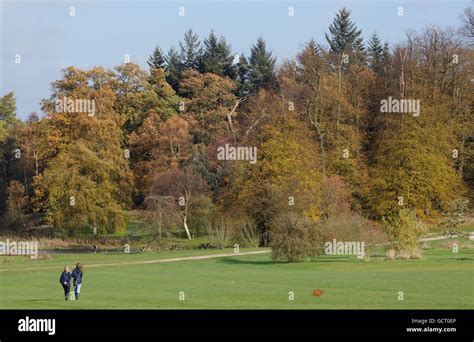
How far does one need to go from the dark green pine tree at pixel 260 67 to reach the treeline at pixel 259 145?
12.9 feet

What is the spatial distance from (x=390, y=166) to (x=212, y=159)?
2024 centimetres

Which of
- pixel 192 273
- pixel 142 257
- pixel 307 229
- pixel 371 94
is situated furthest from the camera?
pixel 371 94

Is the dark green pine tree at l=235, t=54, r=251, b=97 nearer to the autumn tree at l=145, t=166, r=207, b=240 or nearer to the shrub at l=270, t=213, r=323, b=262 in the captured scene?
the autumn tree at l=145, t=166, r=207, b=240

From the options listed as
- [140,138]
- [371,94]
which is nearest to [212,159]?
[140,138]

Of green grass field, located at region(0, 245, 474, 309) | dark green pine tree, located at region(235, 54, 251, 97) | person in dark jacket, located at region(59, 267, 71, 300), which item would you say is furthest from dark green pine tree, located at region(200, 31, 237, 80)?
person in dark jacket, located at region(59, 267, 71, 300)

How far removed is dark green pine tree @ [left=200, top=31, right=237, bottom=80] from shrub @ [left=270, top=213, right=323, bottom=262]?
6204 cm

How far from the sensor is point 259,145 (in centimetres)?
7906

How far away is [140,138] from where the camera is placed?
95500 millimetres

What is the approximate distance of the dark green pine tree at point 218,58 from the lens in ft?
374

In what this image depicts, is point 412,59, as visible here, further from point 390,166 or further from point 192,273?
point 192,273

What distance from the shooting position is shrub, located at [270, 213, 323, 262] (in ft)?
173

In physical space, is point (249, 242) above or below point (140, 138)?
below

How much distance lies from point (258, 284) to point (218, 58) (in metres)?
78.4
